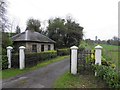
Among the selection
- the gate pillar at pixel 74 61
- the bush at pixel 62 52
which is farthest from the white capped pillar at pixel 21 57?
the bush at pixel 62 52

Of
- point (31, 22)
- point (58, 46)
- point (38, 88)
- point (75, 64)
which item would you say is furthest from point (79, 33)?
point (38, 88)

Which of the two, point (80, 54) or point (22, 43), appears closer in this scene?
point (80, 54)

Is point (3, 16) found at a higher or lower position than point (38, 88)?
higher

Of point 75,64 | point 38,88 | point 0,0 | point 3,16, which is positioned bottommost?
point 38,88

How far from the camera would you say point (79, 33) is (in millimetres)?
42531

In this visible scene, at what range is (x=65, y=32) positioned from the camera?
40531 millimetres

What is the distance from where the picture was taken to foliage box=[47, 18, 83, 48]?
3962 cm

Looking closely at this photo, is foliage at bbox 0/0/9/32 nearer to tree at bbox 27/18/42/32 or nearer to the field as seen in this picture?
the field

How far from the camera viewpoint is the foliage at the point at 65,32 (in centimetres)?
3962

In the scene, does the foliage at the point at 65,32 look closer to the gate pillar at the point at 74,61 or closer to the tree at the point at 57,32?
the tree at the point at 57,32

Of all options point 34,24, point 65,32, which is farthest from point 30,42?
point 34,24

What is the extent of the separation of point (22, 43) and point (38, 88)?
19.5m

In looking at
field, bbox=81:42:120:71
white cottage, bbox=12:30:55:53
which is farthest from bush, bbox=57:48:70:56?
field, bbox=81:42:120:71

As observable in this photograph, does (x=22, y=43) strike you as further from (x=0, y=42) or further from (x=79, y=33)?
(x=79, y=33)
